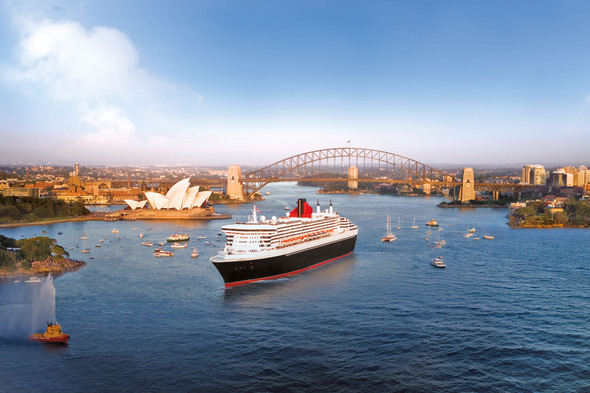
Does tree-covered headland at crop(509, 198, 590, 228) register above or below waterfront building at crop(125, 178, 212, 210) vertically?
below

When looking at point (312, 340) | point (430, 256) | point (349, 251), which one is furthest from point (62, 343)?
point (430, 256)

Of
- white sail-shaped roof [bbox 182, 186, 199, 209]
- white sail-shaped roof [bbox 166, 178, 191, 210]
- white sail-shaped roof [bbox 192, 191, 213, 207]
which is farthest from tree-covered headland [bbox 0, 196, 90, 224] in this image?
white sail-shaped roof [bbox 192, 191, 213, 207]

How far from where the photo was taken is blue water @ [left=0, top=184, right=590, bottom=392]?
32.4 ft

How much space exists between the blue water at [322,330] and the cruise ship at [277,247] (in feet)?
1.71

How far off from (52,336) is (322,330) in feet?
21.2

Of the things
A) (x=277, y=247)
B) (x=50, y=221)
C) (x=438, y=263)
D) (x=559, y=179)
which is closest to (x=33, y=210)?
(x=50, y=221)

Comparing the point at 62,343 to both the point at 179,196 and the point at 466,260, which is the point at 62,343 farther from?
the point at 179,196

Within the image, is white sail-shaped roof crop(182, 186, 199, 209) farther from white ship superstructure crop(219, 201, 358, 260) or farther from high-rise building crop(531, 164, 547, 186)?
high-rise building crop(531, 164, 547, 186)

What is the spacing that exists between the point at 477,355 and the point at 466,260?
37.8ft

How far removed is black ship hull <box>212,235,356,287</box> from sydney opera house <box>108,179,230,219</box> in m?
22.0

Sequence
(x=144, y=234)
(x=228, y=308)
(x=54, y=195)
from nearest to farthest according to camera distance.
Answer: (x=228, y=308)
(x=144, y=234)
(x=54, y=195)

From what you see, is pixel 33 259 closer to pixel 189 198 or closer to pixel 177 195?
pixel 177 195

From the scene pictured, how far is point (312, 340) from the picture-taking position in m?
11.8

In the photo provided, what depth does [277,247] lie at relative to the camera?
59.8ft
